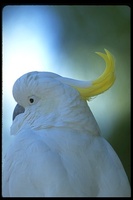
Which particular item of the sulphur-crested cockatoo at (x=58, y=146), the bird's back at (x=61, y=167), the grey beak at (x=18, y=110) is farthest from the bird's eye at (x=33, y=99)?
the bird's back at (x=61, y=167)

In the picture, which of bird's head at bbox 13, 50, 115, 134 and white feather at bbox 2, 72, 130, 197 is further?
bird's head at bbox 13, 50, 115, 134

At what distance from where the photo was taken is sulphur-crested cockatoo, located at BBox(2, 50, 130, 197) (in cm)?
259

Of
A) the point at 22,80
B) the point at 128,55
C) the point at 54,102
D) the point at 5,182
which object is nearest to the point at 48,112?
the point at 54,102

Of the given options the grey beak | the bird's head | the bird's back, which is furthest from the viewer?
the grey beak

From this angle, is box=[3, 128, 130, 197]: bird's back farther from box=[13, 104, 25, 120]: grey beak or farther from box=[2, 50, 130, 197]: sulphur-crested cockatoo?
box=[13, 104, 25, 120]: grey beak

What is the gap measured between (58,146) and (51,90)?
0.36 m

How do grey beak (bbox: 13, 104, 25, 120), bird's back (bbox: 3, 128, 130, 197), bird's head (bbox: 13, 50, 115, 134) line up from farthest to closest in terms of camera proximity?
grey beak (bbox: 13, 104, 25, 120) < bird's head (bbox: 13, 50, 115, 134) < bird's back (bbox: 3, 128, 130, 197)

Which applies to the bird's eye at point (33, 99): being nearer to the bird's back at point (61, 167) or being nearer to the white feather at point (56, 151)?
the white feather at point (56, 151)

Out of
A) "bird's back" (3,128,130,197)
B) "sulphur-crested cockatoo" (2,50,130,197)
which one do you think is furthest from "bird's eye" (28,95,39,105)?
"bird's back" (3,128,130,197)

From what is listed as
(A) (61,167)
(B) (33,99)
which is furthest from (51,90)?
(A) (61,167)

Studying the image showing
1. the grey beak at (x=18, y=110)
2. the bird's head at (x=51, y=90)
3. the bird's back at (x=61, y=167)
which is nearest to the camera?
the bird's back at (x=61, y=167)

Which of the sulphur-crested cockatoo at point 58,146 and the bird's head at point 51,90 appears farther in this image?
the bird's head at point 51,90

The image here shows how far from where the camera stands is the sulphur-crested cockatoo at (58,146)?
259 cm

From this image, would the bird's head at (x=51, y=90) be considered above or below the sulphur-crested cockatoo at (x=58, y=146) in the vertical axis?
above
